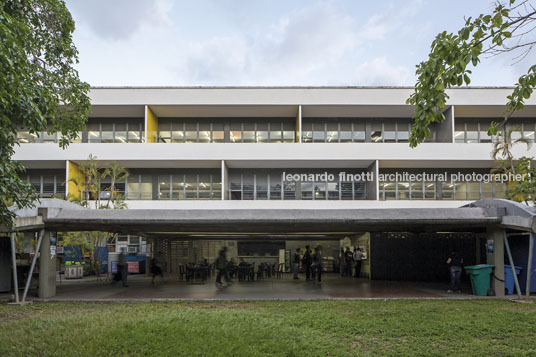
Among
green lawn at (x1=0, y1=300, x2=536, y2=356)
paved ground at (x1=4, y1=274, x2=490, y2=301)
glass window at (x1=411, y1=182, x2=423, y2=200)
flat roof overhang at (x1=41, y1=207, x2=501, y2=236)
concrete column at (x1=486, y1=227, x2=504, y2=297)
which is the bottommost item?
paved ground at (x1=4, y1=274, x2=490, y2=301)

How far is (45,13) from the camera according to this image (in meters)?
12.4

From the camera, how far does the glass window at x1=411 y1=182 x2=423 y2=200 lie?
2977cm

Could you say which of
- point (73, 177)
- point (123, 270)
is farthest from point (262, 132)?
point (123, 270)

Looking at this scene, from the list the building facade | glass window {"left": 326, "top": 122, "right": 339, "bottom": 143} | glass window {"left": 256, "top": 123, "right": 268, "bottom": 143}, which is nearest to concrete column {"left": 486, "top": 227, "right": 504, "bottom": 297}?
the building facade

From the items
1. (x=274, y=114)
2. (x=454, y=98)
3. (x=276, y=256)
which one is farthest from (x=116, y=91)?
(x=454, y=98)

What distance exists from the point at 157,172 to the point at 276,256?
10.5 metres

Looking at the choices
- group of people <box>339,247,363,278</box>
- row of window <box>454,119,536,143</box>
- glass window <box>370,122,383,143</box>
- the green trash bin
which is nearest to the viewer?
the green trash bin

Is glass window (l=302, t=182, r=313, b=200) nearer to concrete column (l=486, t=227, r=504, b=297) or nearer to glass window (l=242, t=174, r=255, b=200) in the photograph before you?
glass window (l=242, t=174, r=255, b=200)

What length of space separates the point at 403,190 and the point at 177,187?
50.7 ft

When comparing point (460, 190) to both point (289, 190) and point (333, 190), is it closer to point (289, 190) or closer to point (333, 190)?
point (333, 190)

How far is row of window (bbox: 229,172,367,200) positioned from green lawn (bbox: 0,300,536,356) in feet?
57.8

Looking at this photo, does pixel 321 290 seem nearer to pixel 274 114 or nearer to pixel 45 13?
pixel 45 13

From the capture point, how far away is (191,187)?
1184 inches

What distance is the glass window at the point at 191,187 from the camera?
1177 inches
